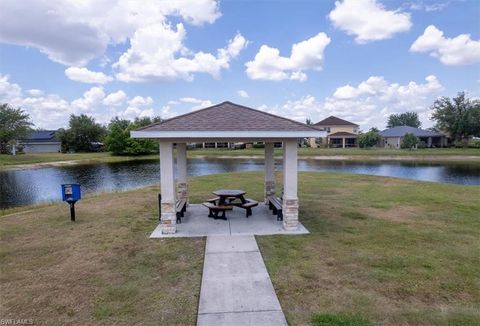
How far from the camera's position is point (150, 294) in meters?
4.38

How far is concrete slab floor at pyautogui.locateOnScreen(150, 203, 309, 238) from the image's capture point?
7078 mm

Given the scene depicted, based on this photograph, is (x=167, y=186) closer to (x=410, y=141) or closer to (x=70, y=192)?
(x=70, y=192)

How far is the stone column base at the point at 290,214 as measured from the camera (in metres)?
7.11

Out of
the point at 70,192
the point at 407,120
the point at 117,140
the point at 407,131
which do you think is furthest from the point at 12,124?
the point at 407,120

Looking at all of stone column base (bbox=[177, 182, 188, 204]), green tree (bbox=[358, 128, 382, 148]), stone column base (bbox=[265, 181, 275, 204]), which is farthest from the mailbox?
green tree (bbox=[358, 128, 382, 148])

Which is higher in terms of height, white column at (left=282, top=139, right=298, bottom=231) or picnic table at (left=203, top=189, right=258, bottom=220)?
white column at (left=282, top=139, right=298, bottom=231)

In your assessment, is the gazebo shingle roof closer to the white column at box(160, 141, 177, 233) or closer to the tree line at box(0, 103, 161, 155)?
the white column at box(160, 141, 177, 233)

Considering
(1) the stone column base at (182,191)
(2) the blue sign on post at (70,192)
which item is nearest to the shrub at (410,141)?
(1) the stone column base at (182,191)

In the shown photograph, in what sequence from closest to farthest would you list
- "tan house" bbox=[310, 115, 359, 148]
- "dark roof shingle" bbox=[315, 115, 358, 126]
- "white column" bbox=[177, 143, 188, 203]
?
"white column" bbox=[177, 143, 188, 203], "tan house" bbox=[310, 115, 359, 148], "dark roof shingle" bbox=[315, 115, 358, 126]

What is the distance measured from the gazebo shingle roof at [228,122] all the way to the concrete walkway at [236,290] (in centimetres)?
258

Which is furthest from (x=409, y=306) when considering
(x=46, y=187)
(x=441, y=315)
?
(x=46, y=187)

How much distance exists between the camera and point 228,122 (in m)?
7.02

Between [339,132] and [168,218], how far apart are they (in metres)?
55.0

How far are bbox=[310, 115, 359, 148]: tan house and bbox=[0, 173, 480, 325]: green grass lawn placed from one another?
48.7 m
